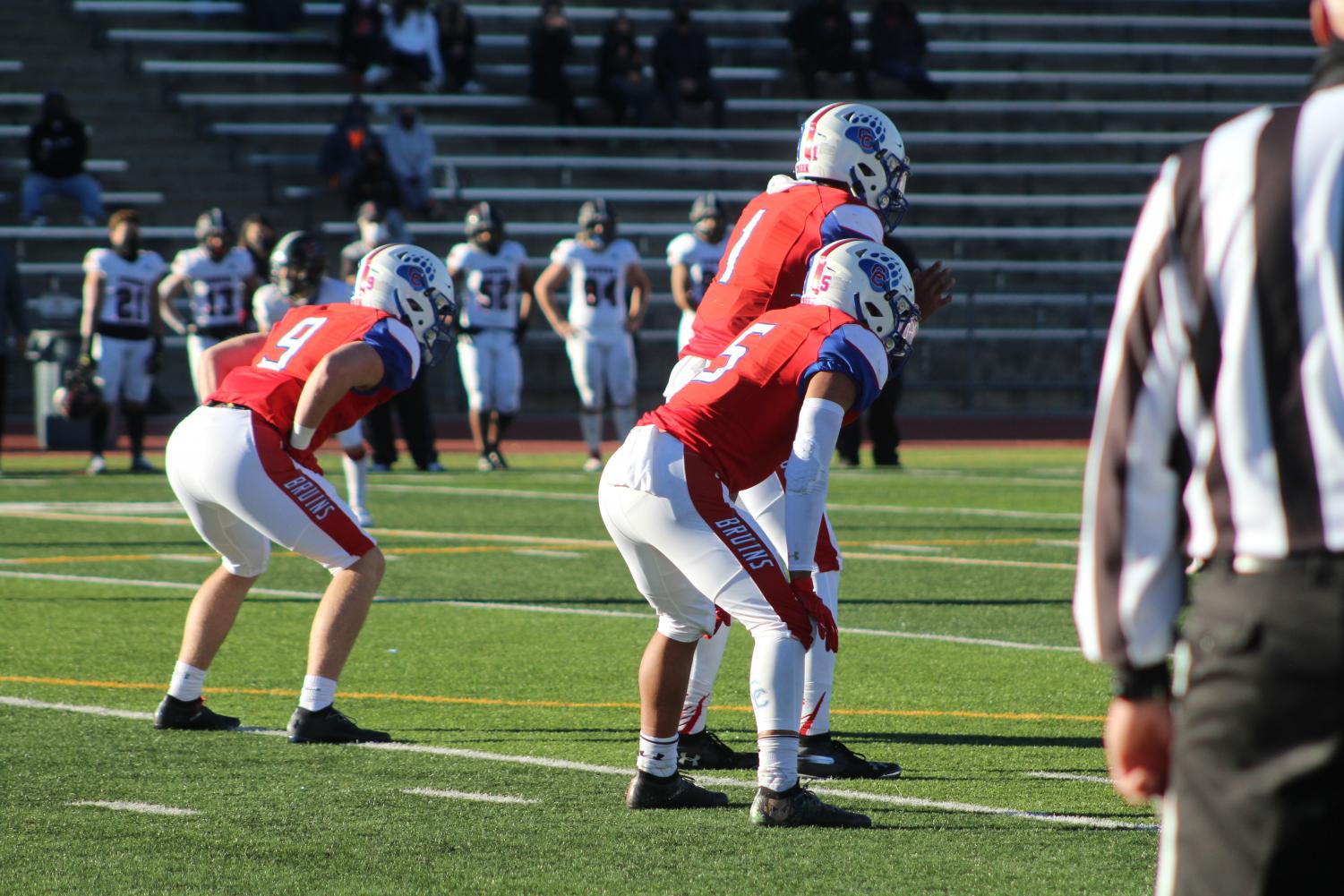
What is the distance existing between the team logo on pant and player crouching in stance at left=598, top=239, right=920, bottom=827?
1.18 metres

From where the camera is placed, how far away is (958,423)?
22719 mm

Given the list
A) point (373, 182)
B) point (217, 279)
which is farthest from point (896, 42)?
point (217, 279)

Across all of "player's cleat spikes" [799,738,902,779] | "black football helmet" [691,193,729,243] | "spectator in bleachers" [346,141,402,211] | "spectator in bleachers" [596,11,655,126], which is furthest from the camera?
"spectator in bleachers" [596,11,655,126]

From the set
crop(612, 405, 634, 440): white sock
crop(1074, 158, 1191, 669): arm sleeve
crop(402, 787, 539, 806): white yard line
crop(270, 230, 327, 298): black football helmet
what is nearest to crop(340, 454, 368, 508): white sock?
crop(270, 230, 327, 298): black football helmet

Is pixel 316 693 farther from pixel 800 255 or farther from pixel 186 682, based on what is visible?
pixel 800 255

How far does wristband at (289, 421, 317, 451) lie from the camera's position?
6.09 meters

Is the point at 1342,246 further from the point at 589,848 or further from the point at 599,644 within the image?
the point at 599,644

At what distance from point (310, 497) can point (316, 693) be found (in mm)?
592

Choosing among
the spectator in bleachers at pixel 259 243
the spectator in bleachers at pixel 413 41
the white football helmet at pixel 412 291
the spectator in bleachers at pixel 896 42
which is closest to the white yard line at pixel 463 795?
the white football helmet at pixel 412 291

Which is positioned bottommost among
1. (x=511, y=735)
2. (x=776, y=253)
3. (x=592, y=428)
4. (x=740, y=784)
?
(x=592, y=428)

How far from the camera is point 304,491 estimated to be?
6.13 meters

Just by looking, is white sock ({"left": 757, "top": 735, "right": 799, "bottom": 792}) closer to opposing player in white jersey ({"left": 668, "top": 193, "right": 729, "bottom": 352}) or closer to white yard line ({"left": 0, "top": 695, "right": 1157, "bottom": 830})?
white yard line ({"left": 0, "top": 695, "right": 1157, "bottom": 830})

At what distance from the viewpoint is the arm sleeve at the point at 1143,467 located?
2434mm

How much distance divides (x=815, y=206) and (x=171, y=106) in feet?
63.7
